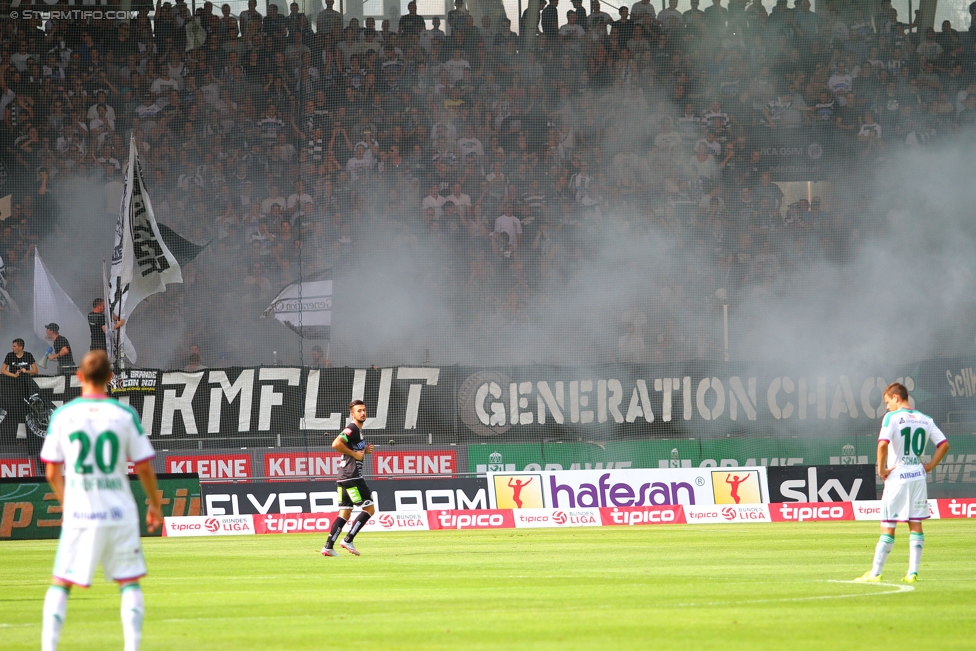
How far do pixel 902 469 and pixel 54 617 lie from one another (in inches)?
312

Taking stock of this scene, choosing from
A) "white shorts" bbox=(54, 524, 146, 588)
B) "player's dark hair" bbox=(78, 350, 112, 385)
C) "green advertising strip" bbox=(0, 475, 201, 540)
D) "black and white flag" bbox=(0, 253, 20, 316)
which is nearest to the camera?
"white shorts" bbox=(54, 524, 146, 588)

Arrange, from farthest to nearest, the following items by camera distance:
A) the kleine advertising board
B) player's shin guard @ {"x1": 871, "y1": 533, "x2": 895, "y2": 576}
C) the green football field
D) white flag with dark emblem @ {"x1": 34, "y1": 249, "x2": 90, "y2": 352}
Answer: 1. white flag with dark emblem @ {"x1": 34, "y1": 249, "x2": 90, "y2": 352}
2. the kleine advertising board
3. player's shin guard @ {"x1": 871, "y1": 533, "x2": 895, "y2": 576}
4. the green football field

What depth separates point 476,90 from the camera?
27.4m

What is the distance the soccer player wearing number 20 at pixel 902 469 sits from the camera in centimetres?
1116

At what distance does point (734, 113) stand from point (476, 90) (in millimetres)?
6004

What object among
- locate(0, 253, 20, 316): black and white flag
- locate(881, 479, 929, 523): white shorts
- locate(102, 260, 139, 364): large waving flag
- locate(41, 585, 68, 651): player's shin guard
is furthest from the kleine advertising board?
locate(41, 585, 68, 651): player's shin guard

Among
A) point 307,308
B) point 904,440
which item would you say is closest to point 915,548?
point 904,440

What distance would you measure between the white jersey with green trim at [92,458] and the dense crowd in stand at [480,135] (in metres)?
18.5

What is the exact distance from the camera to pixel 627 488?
23609 millimetres

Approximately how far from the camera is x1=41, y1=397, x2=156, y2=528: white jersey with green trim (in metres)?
6.60

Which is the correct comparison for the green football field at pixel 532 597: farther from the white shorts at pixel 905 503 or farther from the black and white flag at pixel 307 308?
the black and white flag at pixel 307 308

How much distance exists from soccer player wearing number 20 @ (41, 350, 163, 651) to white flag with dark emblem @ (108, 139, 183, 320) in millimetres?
15326

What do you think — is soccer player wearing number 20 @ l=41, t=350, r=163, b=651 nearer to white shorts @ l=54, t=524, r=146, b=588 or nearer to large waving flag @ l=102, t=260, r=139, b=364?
white shorts @ l=54, t=524, r=146, b=588

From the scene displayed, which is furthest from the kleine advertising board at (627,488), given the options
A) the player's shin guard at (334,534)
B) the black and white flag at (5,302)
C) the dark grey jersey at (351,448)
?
the black and white flag at (5,302)
